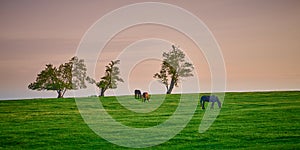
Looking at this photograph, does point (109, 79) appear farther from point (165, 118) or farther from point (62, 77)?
point (165, 118)

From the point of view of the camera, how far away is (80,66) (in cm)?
7381

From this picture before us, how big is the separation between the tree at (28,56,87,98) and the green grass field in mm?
24257

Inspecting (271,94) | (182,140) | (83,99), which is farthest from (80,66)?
(182,140)

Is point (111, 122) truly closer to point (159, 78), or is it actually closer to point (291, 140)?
point (291, 140)

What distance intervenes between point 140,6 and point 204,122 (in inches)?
600

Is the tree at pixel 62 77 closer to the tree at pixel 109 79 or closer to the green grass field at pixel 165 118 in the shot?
the tree at pixel 109 79

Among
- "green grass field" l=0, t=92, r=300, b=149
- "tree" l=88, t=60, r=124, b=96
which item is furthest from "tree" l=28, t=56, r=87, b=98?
"green grass field" l=0, t=92, r=300, b=149

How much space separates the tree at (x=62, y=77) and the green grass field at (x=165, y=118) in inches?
955

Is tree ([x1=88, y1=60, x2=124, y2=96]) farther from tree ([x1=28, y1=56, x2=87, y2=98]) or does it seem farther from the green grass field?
the green grass field

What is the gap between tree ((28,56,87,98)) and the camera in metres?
73.2

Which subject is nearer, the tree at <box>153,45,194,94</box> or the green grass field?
the green grass field

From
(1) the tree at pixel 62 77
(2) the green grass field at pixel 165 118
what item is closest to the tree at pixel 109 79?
(1) the tree at pixel 62 77

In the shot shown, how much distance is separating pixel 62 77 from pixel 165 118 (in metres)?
41.0

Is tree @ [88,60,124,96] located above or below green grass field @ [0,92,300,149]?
above
